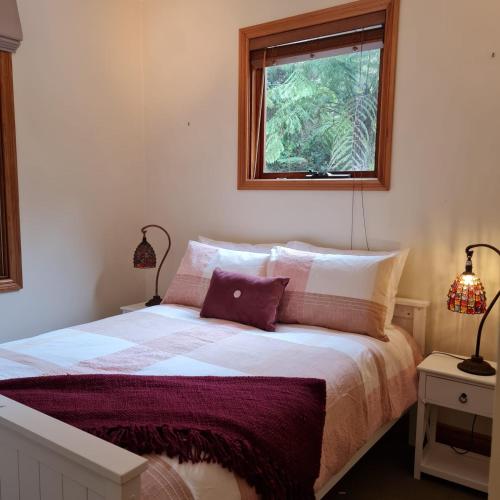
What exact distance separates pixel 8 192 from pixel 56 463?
2.06 meters

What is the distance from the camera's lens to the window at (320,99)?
8.46 feet

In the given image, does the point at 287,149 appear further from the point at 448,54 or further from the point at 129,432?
the point at 129,432

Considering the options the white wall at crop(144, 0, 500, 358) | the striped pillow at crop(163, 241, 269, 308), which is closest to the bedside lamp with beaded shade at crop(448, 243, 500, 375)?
the white wall at crop(144, 0, 500, 358)

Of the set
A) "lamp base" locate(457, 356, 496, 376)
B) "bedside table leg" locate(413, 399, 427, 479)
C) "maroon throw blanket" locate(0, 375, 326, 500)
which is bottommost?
"bedside table leg" locate(413, 399, 427, 479)

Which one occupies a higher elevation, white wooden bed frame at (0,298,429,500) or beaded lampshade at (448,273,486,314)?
beaded lampshade at (448,273,486,314)

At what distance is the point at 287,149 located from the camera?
9.88 feet

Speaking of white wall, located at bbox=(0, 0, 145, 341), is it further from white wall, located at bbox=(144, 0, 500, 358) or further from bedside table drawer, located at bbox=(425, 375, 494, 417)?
bedside table drawer, located at bbox=(425, 375, 494, 417)

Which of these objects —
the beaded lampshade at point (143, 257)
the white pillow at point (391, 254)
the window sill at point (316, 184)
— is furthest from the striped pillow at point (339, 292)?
the beaded lampshade at point (143, 257)

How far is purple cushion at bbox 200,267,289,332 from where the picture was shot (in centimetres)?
234

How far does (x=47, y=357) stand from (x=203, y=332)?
663 millimetres


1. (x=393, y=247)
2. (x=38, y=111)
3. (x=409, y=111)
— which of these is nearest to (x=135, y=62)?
(x=38, y=111)

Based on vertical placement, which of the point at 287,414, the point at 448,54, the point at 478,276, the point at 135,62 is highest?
the point at 135,62

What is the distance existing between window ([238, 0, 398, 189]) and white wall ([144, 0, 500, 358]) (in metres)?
0.07

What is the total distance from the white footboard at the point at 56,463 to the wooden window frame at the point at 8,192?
1707 millimetres
